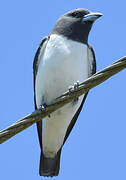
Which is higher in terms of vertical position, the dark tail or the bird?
the bird

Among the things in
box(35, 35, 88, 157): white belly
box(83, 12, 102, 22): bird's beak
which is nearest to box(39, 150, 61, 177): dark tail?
box(35, 35, 88, 157): white belly

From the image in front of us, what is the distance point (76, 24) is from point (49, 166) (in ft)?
7.93

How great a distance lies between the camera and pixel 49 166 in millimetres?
8359

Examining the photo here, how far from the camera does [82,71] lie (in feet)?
25.4

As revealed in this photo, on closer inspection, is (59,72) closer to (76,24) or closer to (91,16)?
(76,24)

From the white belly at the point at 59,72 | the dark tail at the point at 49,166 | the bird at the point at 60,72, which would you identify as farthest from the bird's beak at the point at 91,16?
the dark tail at the point at 49,166

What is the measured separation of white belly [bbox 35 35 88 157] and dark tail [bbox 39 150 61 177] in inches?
26.8

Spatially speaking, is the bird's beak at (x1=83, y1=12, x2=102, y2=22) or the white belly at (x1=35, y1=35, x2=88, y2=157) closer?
the white belly at (x1=35, y1=35, x2=88, y2=157)

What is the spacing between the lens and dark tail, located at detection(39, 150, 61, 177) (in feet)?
27.3

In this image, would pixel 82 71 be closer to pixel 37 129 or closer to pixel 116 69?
pixel 37 129

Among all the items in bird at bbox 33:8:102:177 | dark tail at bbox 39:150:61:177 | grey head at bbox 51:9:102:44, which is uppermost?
grey head at bbox 51:9:102:44

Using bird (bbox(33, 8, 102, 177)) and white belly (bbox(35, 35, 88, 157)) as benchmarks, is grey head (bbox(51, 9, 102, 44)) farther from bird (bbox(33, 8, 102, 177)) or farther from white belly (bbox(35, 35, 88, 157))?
white belly (bbox(35, 35, 88, 157))

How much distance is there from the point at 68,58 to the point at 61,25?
2.93 feet

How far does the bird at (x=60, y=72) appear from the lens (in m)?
7.61
